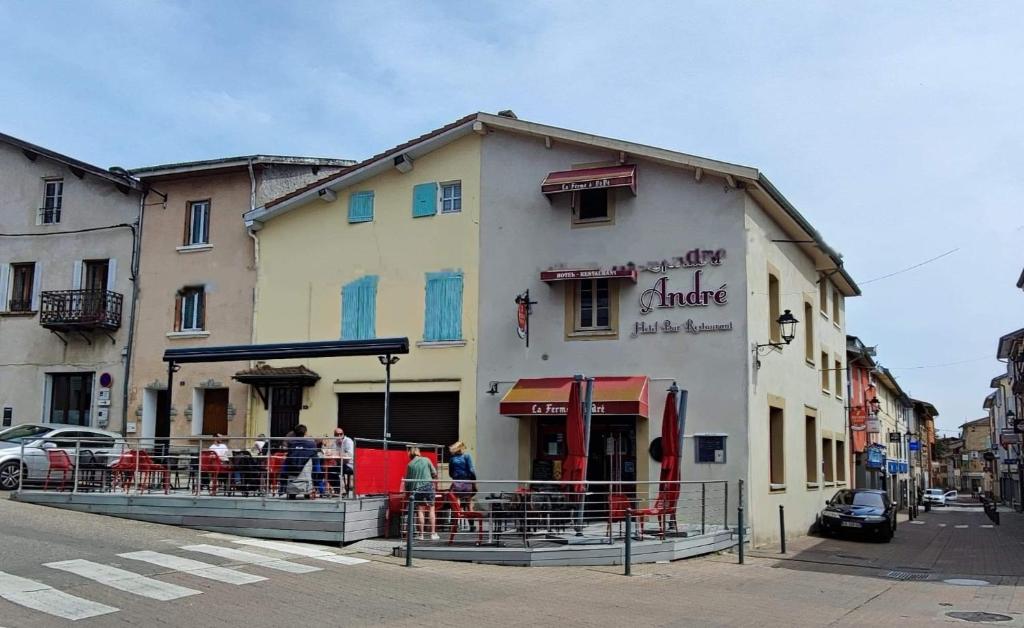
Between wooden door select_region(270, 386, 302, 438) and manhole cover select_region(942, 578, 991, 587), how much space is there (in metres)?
14.1

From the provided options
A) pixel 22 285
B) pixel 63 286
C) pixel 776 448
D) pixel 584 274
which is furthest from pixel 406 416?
pixel 22 285

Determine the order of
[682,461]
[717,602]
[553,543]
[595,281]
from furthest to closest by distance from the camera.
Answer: [595,281]
[682,461]
[553,543]
[717,602]

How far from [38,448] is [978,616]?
16.4 m

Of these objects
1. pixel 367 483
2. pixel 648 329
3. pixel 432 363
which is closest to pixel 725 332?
pixel 648 329

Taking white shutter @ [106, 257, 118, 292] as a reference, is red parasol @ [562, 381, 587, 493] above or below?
below

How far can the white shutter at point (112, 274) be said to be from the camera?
24750mm

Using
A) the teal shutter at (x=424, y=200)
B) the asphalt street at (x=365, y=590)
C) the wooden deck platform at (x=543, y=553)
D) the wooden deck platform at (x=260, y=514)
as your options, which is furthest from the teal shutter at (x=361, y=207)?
the wooden deck platform at (x=543, y=553)

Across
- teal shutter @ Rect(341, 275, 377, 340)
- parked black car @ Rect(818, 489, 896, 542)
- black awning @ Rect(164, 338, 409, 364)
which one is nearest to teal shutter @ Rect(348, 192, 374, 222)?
teal shutter @ Rect(341, 275, 377, 340)

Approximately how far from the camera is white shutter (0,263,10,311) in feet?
84.6

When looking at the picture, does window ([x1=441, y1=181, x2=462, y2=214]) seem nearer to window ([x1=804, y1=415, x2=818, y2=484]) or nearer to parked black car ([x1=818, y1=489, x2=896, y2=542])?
window ([x1=804, y1=415, x2=818, y2=484])

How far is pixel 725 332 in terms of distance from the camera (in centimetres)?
1917

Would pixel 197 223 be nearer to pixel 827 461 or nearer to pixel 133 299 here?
pixel 133 299

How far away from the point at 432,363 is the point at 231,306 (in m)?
5.74

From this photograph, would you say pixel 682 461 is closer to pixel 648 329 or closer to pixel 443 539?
pixel 648 329
